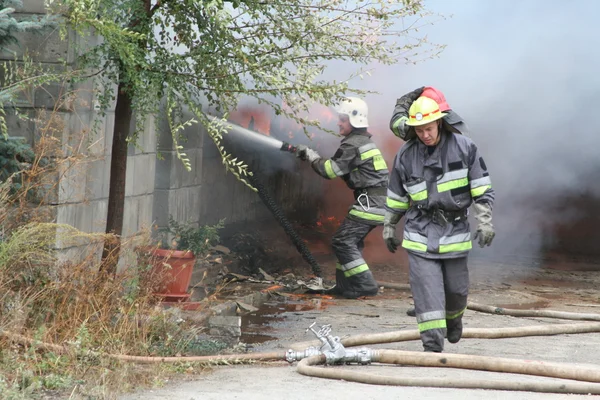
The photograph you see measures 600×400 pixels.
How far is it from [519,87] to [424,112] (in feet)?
24.1

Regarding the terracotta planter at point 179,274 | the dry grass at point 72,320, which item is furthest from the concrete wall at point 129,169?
the terracotta planter at point 179,274

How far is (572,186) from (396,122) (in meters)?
8.99

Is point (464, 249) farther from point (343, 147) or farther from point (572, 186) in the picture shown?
point (572, 186)

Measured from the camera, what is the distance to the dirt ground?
15.6 ft

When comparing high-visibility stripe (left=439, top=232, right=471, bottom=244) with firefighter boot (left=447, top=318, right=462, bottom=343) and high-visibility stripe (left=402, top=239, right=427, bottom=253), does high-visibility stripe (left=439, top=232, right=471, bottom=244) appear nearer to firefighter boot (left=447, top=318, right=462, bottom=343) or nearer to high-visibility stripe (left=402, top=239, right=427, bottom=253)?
high-visibility stripe (left=402, top=239, right=427, bottom=253)

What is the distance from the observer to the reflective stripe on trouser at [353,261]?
9305mm

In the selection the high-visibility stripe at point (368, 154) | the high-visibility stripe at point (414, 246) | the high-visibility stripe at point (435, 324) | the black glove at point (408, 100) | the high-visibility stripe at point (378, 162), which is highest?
the black glove at point (408, 100)

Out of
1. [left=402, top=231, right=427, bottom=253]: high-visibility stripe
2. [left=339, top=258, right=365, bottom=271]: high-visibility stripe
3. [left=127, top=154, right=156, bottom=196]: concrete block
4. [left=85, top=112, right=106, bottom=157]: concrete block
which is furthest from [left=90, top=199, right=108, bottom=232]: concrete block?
[left=402, top=231, right=427, bottom=253]: high-visibility stripe

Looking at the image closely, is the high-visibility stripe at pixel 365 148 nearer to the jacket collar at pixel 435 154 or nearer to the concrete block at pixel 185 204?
the concrete block at pixel 185 204

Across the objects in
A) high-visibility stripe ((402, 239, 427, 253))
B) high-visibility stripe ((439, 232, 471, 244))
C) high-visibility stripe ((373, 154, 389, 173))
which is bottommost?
high-visibility stripe ((402, 239, 427, 253))

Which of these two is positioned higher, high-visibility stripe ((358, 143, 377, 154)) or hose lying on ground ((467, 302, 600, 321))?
high-visibility stripe ((358, 143, 377, 154))

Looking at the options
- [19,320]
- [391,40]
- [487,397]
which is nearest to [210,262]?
[391,40]

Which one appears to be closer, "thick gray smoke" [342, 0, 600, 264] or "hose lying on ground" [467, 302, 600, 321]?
"hose lying on ground" [467, 302, 600, 321]

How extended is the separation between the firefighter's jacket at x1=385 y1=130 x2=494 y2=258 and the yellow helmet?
7.6 inches
